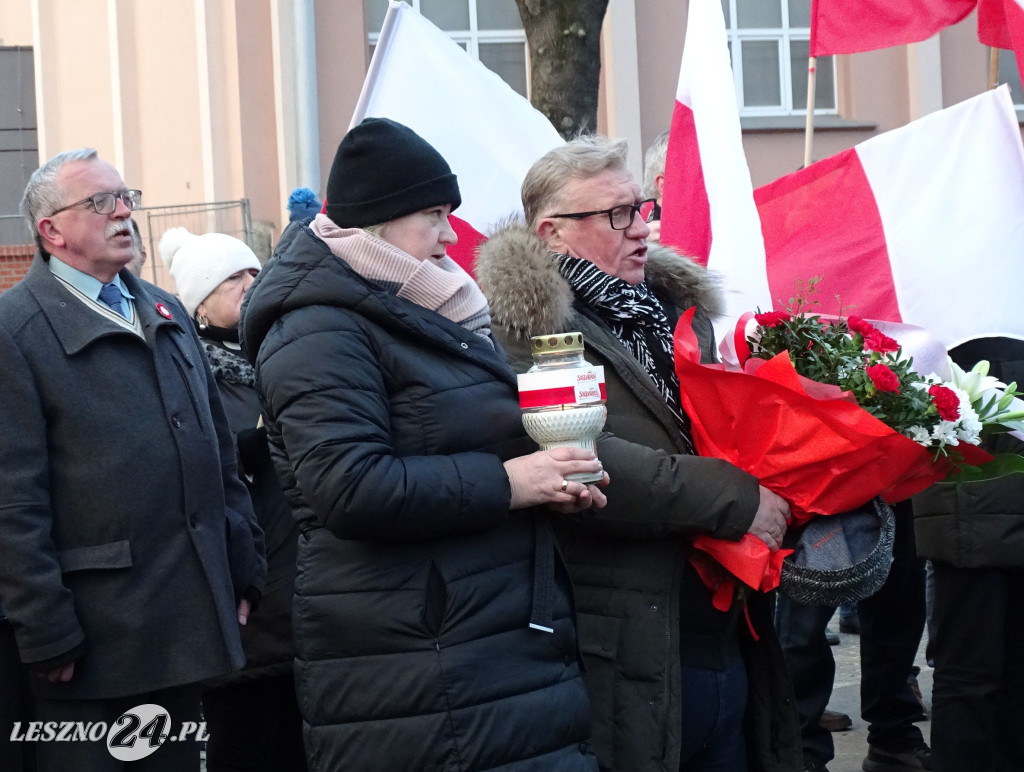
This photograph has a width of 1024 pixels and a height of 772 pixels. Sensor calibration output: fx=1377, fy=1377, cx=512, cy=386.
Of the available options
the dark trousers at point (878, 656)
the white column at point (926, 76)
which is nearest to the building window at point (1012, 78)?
the white column at point (926, 76)

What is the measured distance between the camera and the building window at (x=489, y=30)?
12.7 meters

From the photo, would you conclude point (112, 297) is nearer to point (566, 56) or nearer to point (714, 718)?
point (714, 718)

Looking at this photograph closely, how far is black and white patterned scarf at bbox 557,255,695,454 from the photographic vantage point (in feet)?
10.7

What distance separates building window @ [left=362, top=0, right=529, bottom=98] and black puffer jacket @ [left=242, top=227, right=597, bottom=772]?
1037 centimetres

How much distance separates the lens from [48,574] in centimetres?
301

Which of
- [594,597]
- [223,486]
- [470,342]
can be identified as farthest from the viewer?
[223,486]

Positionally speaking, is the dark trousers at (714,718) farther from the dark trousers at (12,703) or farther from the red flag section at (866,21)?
the red flag section at (866,21)

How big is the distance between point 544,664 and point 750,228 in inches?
79.0

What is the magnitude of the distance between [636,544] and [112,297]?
1.44 meters

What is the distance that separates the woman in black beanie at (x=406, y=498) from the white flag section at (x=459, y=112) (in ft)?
7.05

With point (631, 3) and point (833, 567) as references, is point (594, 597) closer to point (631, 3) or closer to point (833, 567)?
point (833, 567)

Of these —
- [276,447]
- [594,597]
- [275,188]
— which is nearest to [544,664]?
[594,597]

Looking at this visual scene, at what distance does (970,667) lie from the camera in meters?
4.20

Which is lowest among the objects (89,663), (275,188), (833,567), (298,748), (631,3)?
(298,748)
